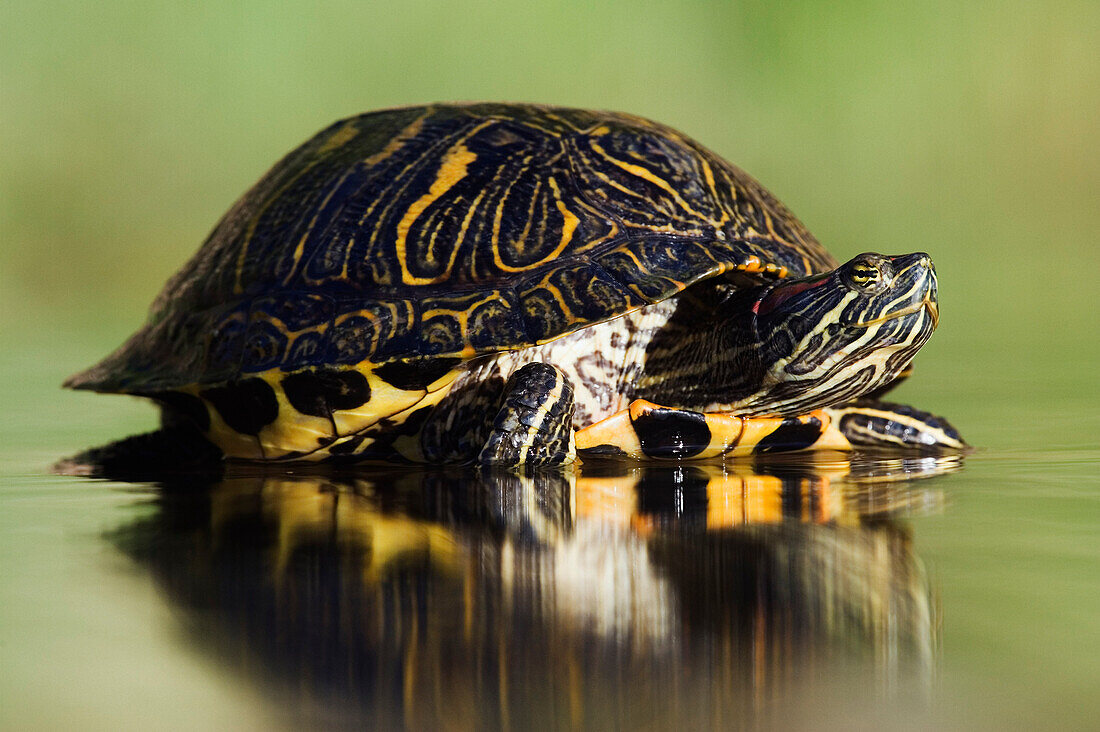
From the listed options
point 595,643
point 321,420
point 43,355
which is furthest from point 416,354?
point 43,355

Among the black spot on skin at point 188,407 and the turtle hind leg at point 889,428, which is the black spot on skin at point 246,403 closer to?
the black spot on skin at point 188,407

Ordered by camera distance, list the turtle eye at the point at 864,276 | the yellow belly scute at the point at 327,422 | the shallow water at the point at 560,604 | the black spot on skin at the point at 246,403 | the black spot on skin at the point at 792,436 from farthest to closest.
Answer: the black spot on skin at the point at 792,436
the black spot on skin at the point at 246,403
the yellow belly scute at the point at 327,422
the turtle eye at the point at 864,276
the shallow water at the point at 560,604

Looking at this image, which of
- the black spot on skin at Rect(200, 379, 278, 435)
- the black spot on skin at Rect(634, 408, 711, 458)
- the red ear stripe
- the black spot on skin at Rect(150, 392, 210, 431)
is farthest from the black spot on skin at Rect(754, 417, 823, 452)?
the black spot on skin at Rect(150, 392, 210, 431)

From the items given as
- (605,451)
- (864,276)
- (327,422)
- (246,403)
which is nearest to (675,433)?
(605,451)

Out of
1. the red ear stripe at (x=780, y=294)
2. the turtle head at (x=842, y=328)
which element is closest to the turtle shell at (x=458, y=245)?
the red ear stripe at (x=780, y=294)

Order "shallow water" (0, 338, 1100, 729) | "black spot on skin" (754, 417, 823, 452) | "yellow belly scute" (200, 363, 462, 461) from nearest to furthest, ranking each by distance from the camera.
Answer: "shallow water" (0, 338, 1100, 729), "yellow belly scute" (200, 363, 462, 461), "black spot on skin" (754, 417, 823, 452)

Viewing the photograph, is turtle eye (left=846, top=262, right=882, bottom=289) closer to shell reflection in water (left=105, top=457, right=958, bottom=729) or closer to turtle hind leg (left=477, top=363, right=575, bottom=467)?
shell reflection in water (left=105, top=457, right=958, bottom=729)
